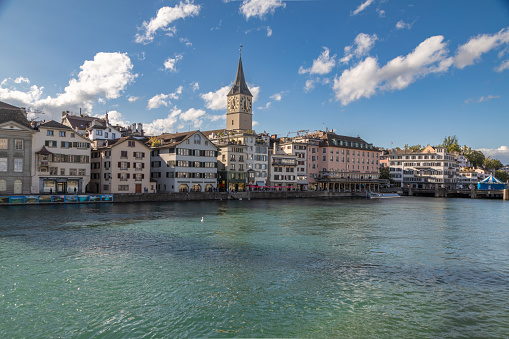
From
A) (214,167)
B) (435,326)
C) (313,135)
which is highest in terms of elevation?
(313,135)

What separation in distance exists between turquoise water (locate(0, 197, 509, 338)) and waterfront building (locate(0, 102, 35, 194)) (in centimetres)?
2977

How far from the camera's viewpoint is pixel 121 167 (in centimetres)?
7281

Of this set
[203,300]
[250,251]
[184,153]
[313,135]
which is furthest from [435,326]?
[313,135]

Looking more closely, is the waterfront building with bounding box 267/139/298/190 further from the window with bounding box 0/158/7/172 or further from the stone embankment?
the window with bounding box 0/158/7/172

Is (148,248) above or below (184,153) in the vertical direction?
below

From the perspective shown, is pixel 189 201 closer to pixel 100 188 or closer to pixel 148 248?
pixel 100 188

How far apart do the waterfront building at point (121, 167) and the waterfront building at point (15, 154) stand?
13493 millimetres

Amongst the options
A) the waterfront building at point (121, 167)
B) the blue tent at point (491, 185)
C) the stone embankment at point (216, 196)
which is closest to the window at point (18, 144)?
the waterfront building at point (121, 167)

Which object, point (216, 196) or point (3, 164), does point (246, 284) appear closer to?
point (3, 164)

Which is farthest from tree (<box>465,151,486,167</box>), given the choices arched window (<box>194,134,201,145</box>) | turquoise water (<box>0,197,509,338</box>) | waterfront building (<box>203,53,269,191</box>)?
turquoise water (<box>0,197,509,338</box>)

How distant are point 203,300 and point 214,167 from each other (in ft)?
235

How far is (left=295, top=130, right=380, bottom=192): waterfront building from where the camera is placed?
12106 cm

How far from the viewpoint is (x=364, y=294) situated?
18.0 meters

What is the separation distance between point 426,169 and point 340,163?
4660 centimetres
